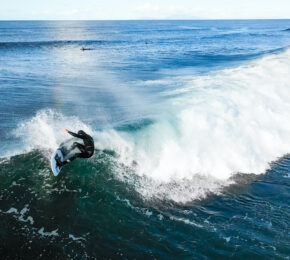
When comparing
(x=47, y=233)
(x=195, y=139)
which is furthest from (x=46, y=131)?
(x=195, y=139)

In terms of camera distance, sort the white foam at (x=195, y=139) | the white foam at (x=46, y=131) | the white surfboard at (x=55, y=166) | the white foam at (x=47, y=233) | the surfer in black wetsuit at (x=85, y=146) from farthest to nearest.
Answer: the white foam at (x=46, y=131)
the white foam at (x=195, y=139)
the white surfboard at (x=55, y=166)
the surfer in black wetsuit at (x=85, y=146)
the white foam at (x=47, y=233)

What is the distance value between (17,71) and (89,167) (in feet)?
89.9

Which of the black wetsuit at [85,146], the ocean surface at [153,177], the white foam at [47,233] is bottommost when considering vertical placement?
the white foam at [47,233]

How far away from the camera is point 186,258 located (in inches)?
346

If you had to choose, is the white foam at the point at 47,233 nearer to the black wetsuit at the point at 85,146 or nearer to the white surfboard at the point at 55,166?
the white surfboard at the point at 55,166

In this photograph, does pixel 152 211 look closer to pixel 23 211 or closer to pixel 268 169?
pixel 23 211

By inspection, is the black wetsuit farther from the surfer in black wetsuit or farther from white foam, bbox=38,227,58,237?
white foam, bbox=38,227,58,237

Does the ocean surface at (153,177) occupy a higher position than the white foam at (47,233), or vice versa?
the ocean surface at (153,177)

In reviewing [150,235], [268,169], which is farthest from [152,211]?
[268,169]

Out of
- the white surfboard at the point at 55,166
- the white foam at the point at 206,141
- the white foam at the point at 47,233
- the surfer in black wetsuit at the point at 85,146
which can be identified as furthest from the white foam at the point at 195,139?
the white foam at the point at 47,233

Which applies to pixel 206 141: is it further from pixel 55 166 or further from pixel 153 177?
pixel 55 166

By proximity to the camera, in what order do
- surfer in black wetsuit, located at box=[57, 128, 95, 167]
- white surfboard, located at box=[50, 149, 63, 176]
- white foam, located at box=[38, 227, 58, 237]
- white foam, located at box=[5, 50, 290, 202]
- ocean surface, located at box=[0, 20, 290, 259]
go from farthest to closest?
white foam, located at box=[5, 50, 290, 202] < white surfboard, located at box=[50, 149, 63, 176] < surfer in black wetsuit, located at box=[57, 128, 95, 167] < white foam, located at box=[38, 227, 58, 237] < ocean surface, located at box=[0, 20, 290, 259]

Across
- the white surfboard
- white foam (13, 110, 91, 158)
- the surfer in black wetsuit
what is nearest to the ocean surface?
white foam (13, 110, 91, 158)

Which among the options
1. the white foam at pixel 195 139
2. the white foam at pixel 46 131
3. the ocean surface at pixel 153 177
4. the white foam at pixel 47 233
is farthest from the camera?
the white foam at pixel 46 131
